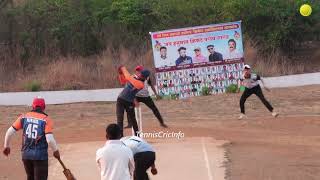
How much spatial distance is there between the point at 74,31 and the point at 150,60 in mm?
5940

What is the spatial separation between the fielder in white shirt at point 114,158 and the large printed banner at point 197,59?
59.7ft

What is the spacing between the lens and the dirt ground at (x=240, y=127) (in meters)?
12.7

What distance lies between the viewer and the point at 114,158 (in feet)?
24.8

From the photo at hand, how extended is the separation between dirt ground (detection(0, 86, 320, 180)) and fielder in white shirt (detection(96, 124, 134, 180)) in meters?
4.14

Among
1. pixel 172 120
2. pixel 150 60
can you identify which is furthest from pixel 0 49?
pixel 172 120

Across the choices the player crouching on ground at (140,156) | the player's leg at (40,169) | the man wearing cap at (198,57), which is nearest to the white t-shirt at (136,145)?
the player crouching on ground at (140,156)

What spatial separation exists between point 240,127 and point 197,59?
7.80 metres

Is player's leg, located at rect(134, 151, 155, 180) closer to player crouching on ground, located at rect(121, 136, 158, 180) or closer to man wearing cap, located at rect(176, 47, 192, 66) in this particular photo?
player crouching on ground, located at rect(121, 136, 158, 180)

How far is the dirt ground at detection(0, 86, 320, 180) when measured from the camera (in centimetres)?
1270

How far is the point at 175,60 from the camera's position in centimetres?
2594

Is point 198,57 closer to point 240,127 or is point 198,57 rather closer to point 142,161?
point 240,127

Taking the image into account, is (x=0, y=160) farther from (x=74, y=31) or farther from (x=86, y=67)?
(x=74, y=31)

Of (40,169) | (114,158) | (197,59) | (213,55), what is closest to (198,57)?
(197,59)

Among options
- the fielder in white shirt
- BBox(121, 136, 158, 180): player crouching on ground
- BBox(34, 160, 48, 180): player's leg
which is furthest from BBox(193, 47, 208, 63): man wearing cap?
the fielder in white shirt
